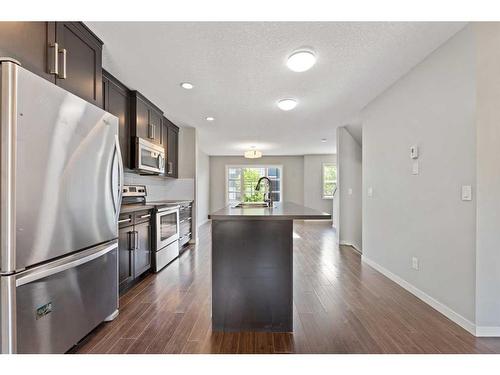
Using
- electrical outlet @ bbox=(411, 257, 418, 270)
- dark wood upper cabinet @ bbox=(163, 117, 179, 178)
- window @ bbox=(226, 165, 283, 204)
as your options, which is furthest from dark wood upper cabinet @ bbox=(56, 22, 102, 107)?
window @ bbox=(226, 165, 283, 204)

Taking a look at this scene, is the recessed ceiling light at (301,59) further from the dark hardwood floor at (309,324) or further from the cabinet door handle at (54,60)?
the dark hardwood floor at (309,324)

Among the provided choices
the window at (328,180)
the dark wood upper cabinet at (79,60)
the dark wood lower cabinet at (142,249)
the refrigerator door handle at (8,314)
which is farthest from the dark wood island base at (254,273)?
the window at (328,180)

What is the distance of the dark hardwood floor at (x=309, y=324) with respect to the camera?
1.79 m

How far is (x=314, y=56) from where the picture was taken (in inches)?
92.9

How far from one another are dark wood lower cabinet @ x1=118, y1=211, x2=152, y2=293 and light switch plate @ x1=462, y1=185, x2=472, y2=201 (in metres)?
3.07

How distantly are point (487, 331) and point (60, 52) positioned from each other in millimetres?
3673

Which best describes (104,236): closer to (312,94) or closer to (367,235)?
(312,94)

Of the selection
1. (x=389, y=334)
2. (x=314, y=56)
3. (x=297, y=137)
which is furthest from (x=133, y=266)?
(x=297, y=137)

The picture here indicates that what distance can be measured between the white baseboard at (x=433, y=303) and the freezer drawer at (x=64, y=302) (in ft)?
9.33

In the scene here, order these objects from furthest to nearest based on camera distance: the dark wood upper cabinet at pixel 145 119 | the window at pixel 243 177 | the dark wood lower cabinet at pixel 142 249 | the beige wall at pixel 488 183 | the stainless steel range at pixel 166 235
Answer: the window at pixel 243 177 < the stainless steel range at pixel 166 235 < the dark wood upper cabinet at pixel 145 119 < the dark wood lower cabinet at pixel 142 249 < the beige wall at pixel 488 183

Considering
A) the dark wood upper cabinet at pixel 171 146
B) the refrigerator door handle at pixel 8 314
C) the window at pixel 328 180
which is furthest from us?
the window at pixel 328 180

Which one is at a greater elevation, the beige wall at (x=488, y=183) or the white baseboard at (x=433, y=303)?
the beige wall at (x=488, y=183)

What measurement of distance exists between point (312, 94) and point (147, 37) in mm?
2098

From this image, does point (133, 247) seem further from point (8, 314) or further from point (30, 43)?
point (30, 43)
